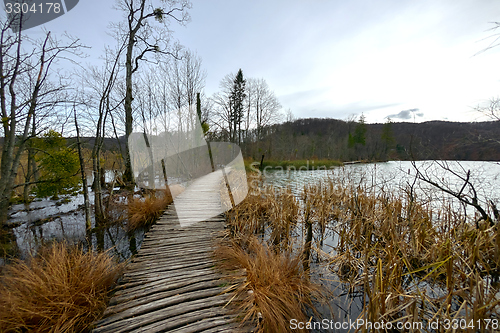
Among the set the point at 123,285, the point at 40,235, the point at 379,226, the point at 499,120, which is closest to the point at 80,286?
the point at 123,285

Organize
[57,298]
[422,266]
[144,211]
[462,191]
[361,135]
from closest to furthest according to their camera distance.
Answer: [57,298] < [422,266] < [462,191] < [144,211] < [361,135]

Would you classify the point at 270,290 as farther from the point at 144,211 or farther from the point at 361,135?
the point at 361,135

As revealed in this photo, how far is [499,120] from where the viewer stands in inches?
104

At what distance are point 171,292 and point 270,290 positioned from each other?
3.98ft

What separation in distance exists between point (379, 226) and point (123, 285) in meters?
4.97

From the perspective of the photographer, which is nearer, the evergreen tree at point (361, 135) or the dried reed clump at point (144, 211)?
the dried reed clump at point (144, 211)

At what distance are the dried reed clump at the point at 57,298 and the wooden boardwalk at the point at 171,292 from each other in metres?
0.24

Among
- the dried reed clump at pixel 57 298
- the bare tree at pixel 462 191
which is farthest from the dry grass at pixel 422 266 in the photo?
the dried reed clump at pixel 57 298

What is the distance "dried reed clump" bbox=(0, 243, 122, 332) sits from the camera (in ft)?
5.82

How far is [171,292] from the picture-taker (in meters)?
2.26

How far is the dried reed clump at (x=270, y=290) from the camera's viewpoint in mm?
1976

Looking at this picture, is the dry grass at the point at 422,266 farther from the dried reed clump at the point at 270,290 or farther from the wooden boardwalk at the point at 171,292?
the wooden boardwalk at the point at 171,292

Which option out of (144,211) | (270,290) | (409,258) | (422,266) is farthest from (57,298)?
(422,266)

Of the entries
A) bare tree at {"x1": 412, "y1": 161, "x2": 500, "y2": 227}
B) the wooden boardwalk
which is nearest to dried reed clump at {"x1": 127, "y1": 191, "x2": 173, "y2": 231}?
the wooden boardwalk
